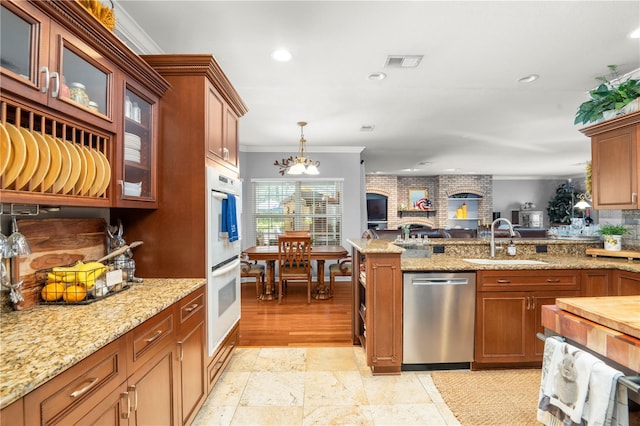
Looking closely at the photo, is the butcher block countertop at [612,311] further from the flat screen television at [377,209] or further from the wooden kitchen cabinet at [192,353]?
the flat screen television at [377,209]

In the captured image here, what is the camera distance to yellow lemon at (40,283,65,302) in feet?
4.61

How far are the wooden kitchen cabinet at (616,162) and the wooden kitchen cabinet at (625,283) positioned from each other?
63cm

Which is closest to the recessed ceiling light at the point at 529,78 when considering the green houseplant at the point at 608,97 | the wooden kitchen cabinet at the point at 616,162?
the green houseplant at the point at 608,97

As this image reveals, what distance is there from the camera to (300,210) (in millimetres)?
6016

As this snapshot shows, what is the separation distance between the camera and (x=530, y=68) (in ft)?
9.38

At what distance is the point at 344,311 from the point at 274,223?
248cm

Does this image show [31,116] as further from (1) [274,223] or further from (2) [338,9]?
(1) [274,223]

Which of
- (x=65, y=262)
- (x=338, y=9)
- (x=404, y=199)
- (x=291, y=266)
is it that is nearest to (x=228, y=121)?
(x=338, y=9)

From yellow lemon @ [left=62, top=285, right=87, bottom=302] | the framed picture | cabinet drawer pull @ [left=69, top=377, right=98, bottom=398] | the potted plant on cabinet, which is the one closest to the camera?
cabinet drawer pull @ [left=69, top=377, right=98, bottom=398]

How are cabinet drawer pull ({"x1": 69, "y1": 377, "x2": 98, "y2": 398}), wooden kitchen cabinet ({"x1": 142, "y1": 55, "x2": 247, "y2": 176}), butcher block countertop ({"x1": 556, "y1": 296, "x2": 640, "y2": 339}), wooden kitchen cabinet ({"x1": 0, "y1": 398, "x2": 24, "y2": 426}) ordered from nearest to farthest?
wooden kitchen cabinet ({"x1": 0, "y1": 398, "x2": 24, "y2": 426}) → cabinet drawer pull ({"x1": 69, "y1": 377, "x2": 98, "y2": 398}) → butcher block countertop ({"x1": 556, "y1": 296, "x2": 640, "y2": 339}) → wooden kitchen cabinet ({"x1": 142, "y1": 55, "x2": 247, "y2": 176})

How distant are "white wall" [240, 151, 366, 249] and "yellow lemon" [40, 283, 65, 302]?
14.9ft

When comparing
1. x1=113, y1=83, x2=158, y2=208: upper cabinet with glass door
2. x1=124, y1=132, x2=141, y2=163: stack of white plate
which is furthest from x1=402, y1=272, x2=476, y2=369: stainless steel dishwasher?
x1=124, y1=132, x2=141, y2=163: stack of white plate

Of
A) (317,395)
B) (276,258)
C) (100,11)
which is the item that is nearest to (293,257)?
(276,258)

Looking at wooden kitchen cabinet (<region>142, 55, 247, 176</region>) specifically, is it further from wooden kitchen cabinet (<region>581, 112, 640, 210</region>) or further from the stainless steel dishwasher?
wooden kitchen cabinet (<region>581, 112, 640, 210</region>)
